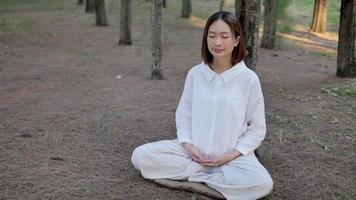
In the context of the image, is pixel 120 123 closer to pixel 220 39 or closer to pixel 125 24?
pixel 220 39

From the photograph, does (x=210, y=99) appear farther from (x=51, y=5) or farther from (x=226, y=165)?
(x=51, y=5)

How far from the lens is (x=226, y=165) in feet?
12.1

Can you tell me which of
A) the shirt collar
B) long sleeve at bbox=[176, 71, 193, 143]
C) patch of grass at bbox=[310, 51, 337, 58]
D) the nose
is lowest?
patch of grass at bbox=[310, 51, 337, 58]

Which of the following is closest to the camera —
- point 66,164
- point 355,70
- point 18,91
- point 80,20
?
point 66,164

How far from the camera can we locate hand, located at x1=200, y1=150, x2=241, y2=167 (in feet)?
12.1

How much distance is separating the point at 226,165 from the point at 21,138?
8.23 ft

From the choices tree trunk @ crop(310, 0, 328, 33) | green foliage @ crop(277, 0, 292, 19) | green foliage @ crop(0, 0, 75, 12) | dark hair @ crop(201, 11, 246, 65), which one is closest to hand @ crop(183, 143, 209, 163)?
dark hair @ crop(201, 11, 246, 65)

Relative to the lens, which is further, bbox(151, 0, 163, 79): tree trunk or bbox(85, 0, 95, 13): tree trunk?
bbox(85, 0, 95, 13): tree trunk

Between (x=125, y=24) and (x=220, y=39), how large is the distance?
31.9 ft

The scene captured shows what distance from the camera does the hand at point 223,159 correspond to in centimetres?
370

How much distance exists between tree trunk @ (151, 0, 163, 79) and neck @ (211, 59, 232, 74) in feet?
14.6

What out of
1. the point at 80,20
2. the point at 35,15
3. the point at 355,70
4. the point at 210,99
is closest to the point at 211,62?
the point at 210,99

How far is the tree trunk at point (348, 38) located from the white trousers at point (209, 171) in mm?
5315

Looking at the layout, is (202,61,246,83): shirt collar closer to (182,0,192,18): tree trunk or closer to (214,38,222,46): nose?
(214,38,222,46): nose
